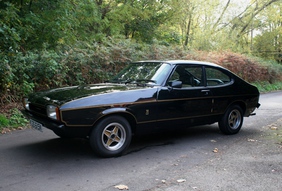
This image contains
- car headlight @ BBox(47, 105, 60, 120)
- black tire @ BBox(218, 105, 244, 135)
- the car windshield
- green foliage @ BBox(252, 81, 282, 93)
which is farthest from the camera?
green foliage @ BBox(252, 81, 282, 93)

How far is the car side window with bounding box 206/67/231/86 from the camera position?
6.36m

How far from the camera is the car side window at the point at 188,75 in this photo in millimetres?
5832

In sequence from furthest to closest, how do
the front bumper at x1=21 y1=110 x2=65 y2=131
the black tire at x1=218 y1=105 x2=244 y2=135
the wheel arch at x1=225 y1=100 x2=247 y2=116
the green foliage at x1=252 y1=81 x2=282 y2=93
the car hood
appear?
the green foliage at x1=252 y1=81 x2=282 y2=93
the wheel arch at x1=225 y1=100 x2=247 y2=116
the black tire at x1=218 y1=105 x2=244 y2=135
the car hood
the front bumper at x1=21 y1=110 x2=65 y2=131

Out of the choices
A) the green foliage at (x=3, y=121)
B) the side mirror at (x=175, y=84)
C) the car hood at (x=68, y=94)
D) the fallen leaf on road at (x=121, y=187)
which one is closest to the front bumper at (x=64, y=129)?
the car hood at (x=68, y=94)

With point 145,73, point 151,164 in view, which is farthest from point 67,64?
point 151,164

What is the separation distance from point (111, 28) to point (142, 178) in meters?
12.9

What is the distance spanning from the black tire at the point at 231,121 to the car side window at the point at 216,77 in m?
0.64

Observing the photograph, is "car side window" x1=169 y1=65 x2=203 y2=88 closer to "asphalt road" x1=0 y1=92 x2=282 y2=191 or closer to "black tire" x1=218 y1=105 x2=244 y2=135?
"black tire" x1=218 y1=105 x2=244 y2=135

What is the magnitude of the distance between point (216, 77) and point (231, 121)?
1112 mm

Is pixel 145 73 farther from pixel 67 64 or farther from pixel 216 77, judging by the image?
pixel 67 64

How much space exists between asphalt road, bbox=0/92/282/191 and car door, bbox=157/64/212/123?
0.62m

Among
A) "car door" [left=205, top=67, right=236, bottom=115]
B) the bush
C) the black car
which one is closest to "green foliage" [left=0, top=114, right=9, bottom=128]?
the bush

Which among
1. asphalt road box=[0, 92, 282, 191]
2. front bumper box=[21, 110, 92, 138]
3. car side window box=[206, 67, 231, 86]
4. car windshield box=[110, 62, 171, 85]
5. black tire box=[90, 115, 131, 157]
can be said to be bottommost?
asphalt road box=[0, 92, 282, 191]

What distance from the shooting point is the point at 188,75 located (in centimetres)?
602
